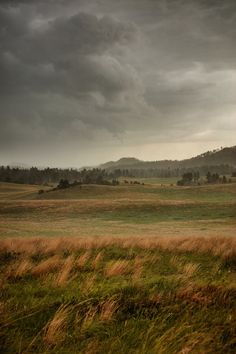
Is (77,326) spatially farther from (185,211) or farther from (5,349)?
(185,211)

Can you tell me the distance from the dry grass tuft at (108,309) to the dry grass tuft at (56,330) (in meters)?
0.62

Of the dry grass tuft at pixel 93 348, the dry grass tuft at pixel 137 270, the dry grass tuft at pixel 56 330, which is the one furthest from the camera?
the dry grass tuft at pixel 137 270

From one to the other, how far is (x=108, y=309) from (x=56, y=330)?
1071mm

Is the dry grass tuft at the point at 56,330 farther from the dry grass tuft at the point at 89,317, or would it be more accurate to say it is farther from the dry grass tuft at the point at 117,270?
the dry grass tuft at the point at 117,270

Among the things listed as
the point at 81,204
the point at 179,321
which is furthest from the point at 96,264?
→ the point at 81,204

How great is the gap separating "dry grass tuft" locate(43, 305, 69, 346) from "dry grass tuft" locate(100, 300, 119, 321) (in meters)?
0.62

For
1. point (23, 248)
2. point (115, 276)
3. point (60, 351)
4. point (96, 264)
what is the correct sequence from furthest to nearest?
point (23, 248) < point (96, 264) < point (115, 276) < point (60, 351)

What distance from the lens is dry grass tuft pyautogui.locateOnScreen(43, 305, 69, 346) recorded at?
18.0 feet

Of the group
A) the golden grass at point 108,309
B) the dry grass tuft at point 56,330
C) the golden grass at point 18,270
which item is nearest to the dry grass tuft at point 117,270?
the golden grass at point 18,270

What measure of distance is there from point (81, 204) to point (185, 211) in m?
21.1

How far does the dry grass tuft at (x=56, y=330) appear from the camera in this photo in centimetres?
550

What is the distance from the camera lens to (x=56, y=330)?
19.1ft

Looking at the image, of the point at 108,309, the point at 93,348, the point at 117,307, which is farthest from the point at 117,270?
the point at 93,348

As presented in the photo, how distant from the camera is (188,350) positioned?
5289mm
